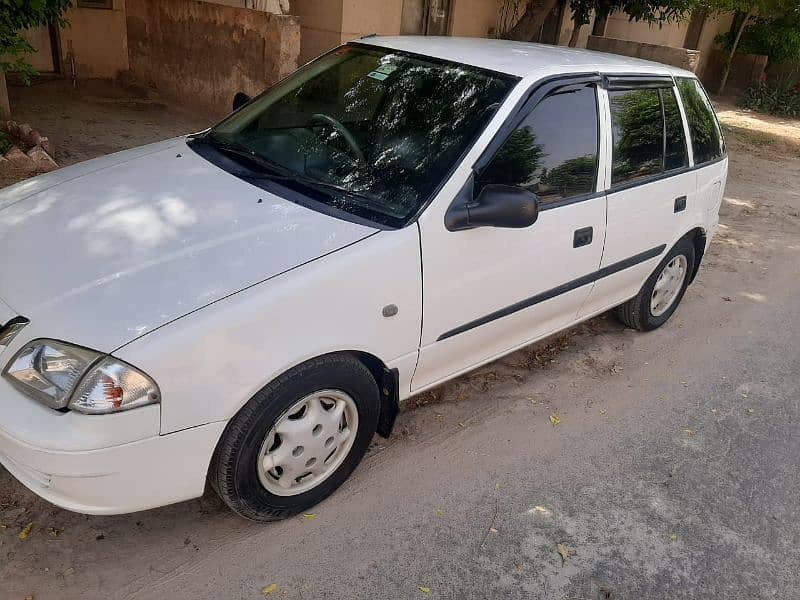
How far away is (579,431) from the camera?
12.1 ft

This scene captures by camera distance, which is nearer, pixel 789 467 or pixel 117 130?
pixel 789 467

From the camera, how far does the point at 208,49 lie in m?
8.87

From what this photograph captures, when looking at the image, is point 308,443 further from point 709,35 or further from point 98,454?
point 709,35

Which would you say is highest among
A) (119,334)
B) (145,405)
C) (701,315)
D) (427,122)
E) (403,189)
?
(427,122)

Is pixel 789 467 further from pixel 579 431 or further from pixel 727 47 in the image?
pixel 727 47

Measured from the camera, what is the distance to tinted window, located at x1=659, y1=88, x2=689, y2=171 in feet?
13.5

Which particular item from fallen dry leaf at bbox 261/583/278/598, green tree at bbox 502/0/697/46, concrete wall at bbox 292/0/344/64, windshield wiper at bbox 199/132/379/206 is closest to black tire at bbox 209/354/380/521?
fallen dry leaf at bbox 261/583/278/598

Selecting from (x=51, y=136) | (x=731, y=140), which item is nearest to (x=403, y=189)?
(x=51, y=136)

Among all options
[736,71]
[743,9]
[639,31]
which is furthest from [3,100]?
[736,71]

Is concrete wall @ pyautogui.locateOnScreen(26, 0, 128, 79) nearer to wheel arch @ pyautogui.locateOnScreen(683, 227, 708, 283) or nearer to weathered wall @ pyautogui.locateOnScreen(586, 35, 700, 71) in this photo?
wheel arch @ pyautogui.locateOnScreen(683, 227, 708, 283)

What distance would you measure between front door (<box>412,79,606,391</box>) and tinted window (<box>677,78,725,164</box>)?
1.14m

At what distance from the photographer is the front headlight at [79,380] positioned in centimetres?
215

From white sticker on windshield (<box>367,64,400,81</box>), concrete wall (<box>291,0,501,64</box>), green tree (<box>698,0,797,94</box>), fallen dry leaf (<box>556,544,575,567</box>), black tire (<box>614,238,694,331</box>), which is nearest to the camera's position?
fallen dry leaf (<box>556,544,575,567</box>)

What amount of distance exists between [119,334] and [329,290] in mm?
744
